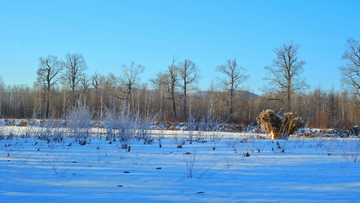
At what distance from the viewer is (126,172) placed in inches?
154

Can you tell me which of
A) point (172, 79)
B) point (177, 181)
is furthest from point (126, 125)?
point (172, 79)

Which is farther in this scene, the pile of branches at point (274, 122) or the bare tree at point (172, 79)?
the bare tree at point (172, 79)

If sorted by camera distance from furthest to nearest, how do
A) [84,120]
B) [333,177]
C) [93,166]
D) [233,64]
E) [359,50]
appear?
[233,64] < [359,50] < [84,120] < [93,166] < [333,177]

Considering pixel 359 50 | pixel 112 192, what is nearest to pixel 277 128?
pixel 112 192

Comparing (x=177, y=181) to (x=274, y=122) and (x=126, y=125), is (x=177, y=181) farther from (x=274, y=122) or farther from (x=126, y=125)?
(x=274, y=122)

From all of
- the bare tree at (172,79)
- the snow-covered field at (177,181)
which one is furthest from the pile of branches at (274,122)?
the bare tree at (172,79)

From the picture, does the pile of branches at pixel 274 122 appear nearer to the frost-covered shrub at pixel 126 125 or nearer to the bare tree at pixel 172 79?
the frost-covered shrub at pixel 126 125

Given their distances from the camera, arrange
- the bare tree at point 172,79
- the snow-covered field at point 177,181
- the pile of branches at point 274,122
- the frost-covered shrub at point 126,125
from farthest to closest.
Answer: the bare tree at point 172,79, the pile of branches at point 274,122, the frost-covered shrub at point 126,125, the snow-covered field at point 177,181

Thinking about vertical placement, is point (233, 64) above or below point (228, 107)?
above

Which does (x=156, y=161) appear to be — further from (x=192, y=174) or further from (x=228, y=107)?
(x=228, y=107)

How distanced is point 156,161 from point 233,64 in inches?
1250

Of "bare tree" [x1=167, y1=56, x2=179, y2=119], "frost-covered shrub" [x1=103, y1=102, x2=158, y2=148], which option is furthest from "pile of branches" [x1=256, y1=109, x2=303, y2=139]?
"bare tree" [x1=167, y1=56, x2=179, y2=119]

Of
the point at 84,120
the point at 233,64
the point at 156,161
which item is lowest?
the point at 156,161

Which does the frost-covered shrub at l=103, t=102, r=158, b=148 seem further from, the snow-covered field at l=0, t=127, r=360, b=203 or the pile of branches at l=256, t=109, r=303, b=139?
the pile of branches at l=256, t=109, r=303, b=139
